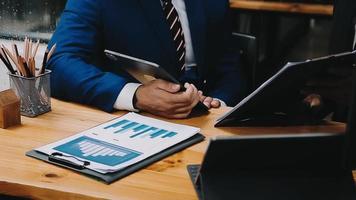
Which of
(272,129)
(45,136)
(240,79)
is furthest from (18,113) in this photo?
(240,79)

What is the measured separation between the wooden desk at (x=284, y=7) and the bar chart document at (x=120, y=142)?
2538 mm

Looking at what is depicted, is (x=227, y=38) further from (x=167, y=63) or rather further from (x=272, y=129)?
(x=272, y=129)

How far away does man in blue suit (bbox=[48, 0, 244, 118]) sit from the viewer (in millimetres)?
1547

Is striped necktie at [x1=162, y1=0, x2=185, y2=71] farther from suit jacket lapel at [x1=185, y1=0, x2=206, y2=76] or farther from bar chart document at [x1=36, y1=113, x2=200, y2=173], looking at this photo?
bar chart document at [x1=36, y1=113, x2=200, y2=173]

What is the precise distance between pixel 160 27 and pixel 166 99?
369 millimetres

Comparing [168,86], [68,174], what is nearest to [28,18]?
[168,86]

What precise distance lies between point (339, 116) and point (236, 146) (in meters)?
0.99

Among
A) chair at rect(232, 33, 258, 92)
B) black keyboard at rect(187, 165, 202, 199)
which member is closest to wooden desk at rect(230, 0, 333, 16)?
chair at rect(232, 33, 258, 92)

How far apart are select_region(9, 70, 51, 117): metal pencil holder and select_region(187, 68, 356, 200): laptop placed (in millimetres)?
620

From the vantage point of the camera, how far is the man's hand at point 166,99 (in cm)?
150

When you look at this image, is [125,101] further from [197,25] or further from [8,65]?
[197,25]

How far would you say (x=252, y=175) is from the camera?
104 cm

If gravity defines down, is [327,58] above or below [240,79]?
above

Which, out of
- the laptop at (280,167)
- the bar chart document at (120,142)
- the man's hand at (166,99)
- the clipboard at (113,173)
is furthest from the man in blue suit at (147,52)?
the laptop at (280,167)
